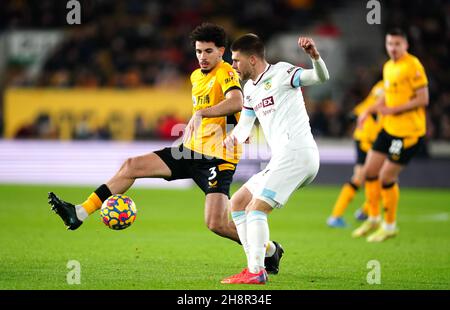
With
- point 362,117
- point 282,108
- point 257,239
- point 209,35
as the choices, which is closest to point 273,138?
point 282,108

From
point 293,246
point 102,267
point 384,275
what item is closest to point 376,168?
point 293,246

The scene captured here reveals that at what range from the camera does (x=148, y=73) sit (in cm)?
2177

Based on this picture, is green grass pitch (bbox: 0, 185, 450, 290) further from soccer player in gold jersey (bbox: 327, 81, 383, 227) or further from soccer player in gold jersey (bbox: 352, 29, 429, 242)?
soccer player in gold jersey (bbox: 352, 29, 429, 242)

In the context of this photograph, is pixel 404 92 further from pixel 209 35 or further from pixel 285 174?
pixel 285 174

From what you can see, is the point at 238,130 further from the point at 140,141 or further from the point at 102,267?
the point at 140,141

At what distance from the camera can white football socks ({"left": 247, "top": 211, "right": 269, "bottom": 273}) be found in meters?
7.25

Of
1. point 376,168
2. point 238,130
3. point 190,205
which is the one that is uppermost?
point 238,130

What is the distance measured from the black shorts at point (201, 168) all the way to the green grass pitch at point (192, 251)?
0.78 meters

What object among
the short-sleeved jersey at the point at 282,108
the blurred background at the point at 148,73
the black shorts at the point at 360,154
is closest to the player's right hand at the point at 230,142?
the short-sleeved jersey at the point at 282,108

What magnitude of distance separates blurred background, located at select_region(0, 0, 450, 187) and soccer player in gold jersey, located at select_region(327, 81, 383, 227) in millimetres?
4827

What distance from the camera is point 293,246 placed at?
10.3 meters

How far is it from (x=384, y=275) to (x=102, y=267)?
255 cm

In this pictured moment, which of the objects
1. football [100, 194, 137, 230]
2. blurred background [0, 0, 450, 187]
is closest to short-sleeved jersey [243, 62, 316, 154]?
football [100, 194, 137, 230]

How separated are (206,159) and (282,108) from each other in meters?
1.17
